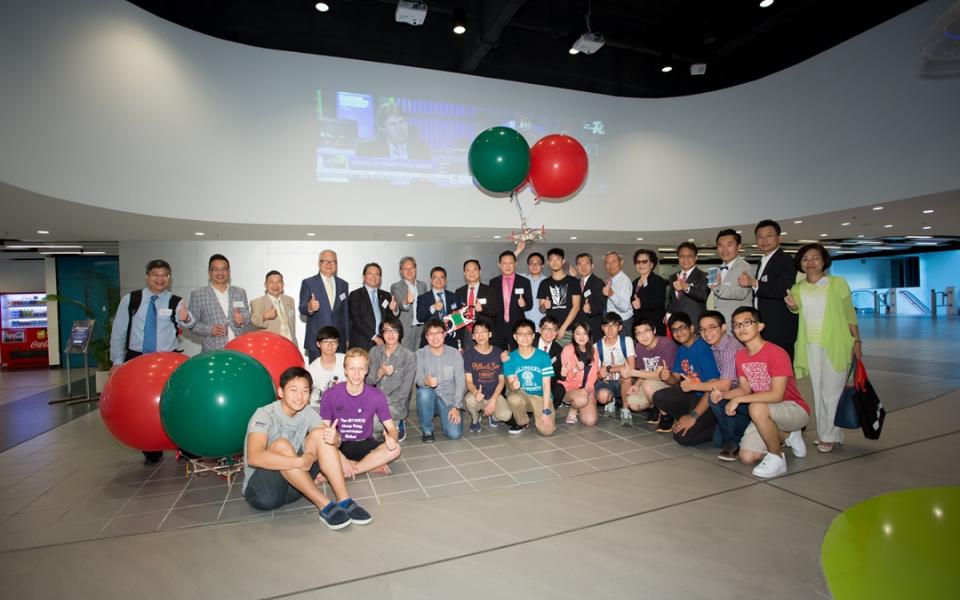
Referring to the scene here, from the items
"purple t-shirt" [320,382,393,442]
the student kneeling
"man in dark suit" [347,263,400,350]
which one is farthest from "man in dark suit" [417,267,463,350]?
the student kneeling

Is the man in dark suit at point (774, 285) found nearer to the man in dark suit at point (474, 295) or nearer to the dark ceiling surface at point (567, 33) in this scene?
the man in dark suit at point (474, 295)

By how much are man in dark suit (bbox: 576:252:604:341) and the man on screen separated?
10.4 ft

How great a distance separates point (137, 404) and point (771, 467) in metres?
4.16

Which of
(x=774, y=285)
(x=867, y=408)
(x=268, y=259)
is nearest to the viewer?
(x=867, y=408)

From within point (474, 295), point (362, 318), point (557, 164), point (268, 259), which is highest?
point (557, 164)

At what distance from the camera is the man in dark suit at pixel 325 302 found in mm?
4777

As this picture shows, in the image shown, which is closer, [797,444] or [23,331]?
[797,444]

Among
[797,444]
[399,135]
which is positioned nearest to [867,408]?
[797,444]

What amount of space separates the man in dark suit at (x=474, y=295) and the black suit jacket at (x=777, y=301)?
2.54 meters

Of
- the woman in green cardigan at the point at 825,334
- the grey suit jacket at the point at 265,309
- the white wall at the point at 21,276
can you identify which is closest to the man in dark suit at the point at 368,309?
the grey suit jacket at the point at 265,309

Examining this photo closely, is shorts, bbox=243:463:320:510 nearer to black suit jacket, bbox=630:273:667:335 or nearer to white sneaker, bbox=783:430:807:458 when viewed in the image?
white sneaker, bbox=783:430:807:458

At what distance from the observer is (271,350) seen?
3539 mm

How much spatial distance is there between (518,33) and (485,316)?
516cm

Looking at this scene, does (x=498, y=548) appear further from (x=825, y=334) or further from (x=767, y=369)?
(x=825, y=334)
